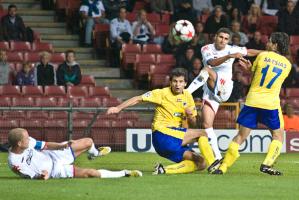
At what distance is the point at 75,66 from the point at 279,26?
5724 mm

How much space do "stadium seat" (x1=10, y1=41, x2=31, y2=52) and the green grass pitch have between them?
829 centimetres

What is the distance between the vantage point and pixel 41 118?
20.0 m

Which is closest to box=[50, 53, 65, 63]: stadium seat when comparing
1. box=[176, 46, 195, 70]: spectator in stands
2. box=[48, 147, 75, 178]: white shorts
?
box=[176, 46, 195, 70]: spectator in stands

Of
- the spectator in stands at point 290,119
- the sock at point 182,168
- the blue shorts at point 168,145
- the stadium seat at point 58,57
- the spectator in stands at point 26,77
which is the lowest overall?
the spectator in stands at point 290,119

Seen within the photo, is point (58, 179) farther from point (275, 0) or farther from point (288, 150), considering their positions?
point (275, 0)

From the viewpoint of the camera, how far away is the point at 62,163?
1250cm

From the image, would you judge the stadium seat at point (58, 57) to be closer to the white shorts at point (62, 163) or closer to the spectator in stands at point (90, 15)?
the spectator in stands at point (90, 15)

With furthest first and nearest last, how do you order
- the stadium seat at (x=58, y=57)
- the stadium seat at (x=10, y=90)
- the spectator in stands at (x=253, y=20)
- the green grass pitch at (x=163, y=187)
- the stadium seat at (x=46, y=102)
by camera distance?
the spectator in stands at (x=253, y=20) < the stadium seat at (x=58, y=57) < the stadium seat at (x=10, y=90) < the stadium seat at (x=46, y=102) < the green grass pitch at (x=163, y=187)

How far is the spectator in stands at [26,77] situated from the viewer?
21391 mm

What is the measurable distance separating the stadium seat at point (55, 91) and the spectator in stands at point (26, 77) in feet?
1.60

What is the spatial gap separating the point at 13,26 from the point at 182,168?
10.3 m

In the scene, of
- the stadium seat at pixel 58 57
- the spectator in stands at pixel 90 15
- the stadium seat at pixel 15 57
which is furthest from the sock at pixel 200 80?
the spectator in stands at pixel 90 15

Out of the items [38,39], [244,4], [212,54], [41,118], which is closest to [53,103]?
[41,118]

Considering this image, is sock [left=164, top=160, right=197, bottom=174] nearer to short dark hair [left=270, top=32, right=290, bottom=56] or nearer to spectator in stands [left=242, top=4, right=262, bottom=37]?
short dark hair [left=270, top=32, right=290, bottom=56]
